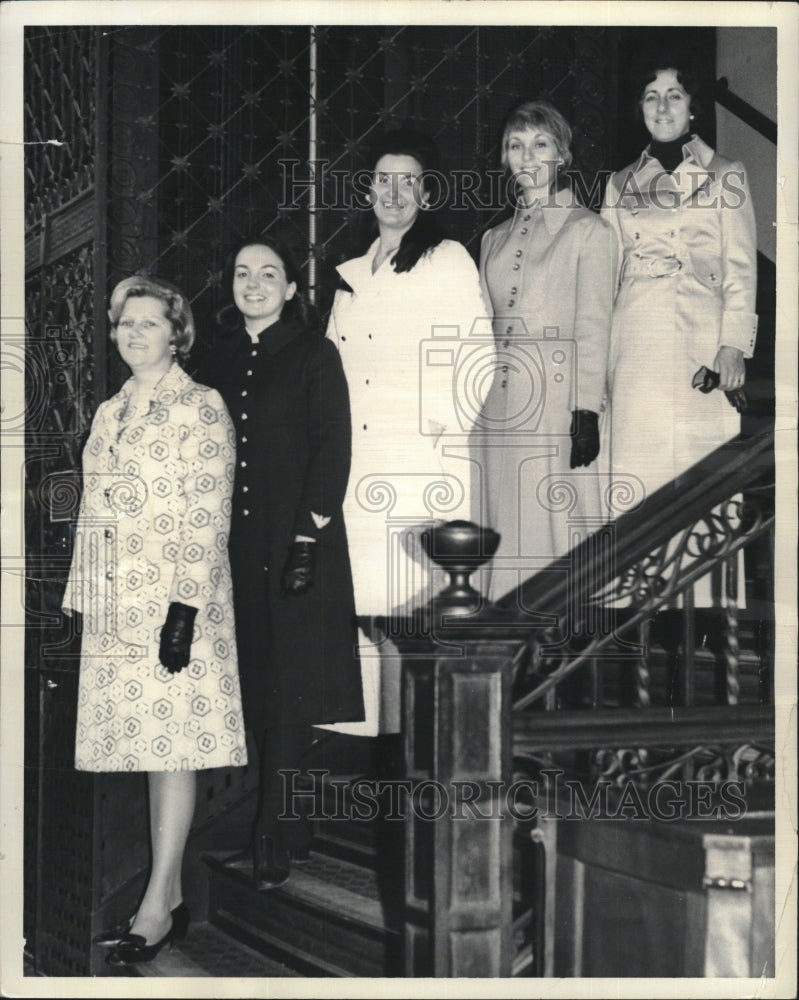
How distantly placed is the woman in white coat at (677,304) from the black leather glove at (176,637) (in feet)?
4.64

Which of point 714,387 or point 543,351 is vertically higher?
point 543,351

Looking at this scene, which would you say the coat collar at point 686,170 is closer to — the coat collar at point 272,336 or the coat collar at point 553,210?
the coat collar at point 553,210

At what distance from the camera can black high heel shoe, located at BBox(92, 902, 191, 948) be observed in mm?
3871

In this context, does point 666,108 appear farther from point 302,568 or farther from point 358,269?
point 302,568

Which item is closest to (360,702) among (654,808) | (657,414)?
(654,808)

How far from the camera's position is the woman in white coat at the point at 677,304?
3900 mm

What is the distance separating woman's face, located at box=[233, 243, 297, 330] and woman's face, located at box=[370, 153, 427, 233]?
1.19ft

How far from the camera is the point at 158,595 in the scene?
12.6ft

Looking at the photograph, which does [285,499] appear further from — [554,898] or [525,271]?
[554,898]

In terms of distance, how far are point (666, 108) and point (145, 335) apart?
1822mm

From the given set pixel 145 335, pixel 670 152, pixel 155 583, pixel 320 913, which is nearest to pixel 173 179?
pixel 145 335

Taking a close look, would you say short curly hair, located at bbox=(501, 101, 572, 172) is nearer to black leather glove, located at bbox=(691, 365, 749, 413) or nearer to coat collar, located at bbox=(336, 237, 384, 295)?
coat collar, located at bbox=(336, 237, 384, 295)

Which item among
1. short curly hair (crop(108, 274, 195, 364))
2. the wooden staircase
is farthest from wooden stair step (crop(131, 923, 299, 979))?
short curly hair (crop(108, 274, 195, 364))
